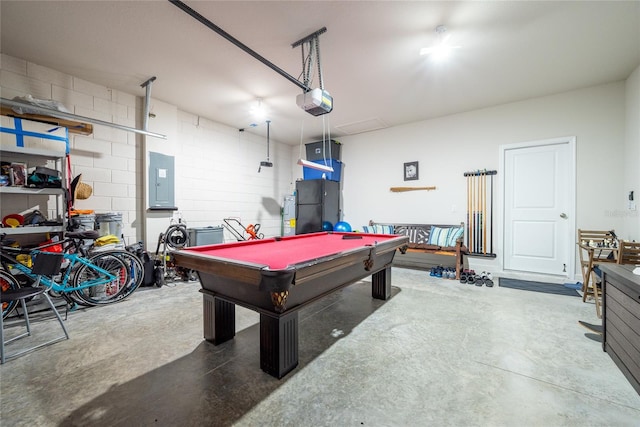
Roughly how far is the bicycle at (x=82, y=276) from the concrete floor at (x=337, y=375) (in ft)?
1.09

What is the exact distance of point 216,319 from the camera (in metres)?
2.23

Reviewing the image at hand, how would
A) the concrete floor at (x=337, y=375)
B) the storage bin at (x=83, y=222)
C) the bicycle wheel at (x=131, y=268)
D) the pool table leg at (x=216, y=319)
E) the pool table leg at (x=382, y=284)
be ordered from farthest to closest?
the bicycle wheel at (x=131, y=268)
the pool table leg at (x=382, y=284)
the storage bin at (x=83, y=222)
the pool table leg at (x=216, y=319)
the concrete floor at (x=337, y=375)

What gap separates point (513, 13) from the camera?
242cm

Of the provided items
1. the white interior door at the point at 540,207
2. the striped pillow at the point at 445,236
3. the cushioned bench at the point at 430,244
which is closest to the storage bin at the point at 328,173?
the cushioned bench at the point at 430,244

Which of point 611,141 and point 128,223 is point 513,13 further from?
point 128,223

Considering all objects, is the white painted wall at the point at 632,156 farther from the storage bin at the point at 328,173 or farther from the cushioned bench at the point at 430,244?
→ the storage bin at the point at 328,173

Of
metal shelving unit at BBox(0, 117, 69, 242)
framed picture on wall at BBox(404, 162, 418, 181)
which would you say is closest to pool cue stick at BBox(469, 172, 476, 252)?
framed picture on wall at BBox(404, 162, 418, 181)

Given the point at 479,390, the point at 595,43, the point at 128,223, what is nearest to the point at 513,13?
the point at 595,43

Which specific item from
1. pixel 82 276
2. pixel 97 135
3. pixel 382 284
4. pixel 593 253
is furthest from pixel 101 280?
pixel 593 253

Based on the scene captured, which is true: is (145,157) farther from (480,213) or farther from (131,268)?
(480,213)

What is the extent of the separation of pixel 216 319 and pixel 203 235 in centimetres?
283

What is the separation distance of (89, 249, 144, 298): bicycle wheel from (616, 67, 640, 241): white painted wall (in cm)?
668

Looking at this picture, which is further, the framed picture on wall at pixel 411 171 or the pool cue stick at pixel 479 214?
the framed picture on wall at pixel 411 171

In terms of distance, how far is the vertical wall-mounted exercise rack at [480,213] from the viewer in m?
4.68
